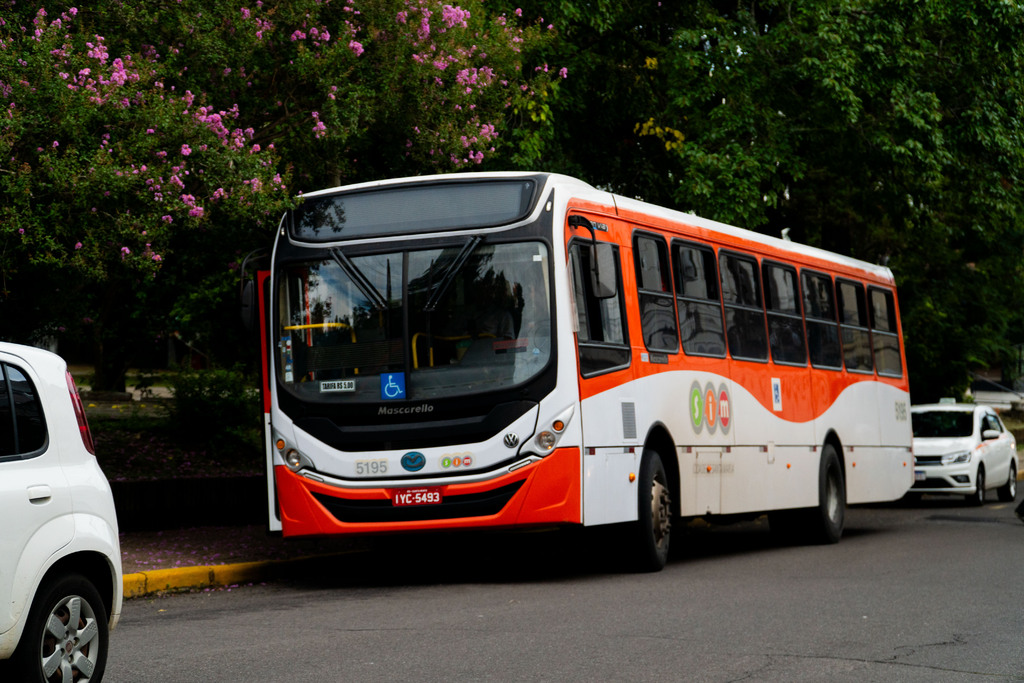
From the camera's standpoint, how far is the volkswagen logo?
1161cm

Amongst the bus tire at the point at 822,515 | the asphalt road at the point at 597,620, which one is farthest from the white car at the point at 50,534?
the bus tire at the point at 822,515

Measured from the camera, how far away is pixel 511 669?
7.59 metres

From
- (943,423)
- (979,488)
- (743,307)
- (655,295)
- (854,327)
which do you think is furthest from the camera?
(943,423)

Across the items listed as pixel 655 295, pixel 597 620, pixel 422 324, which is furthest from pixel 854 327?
pixel 597 620

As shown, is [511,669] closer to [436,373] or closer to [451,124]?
[436,373]

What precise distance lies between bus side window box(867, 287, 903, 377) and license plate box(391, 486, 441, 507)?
9.28 meters

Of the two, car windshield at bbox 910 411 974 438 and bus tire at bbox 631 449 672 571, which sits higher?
car windshield at bbox 910 411 974 438

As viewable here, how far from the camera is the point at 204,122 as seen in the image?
1270cm

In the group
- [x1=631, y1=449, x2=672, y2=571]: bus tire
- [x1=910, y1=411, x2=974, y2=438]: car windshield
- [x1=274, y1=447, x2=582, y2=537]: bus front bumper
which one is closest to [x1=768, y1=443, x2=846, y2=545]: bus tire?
[x1=631, y1=449, x2=672, y2=571]: bus tire

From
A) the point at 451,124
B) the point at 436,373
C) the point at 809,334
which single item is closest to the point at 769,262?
the point at 809,334

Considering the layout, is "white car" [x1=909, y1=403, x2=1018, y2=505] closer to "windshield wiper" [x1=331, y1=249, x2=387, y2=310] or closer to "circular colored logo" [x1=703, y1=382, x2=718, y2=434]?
"circular colored logo" [x1=703, y1=382, x2=718, y2=434]

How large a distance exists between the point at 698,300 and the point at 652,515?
2.45 meters

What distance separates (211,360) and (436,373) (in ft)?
33.8

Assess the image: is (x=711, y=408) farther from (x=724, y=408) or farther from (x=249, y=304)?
(x=249, y=304)
